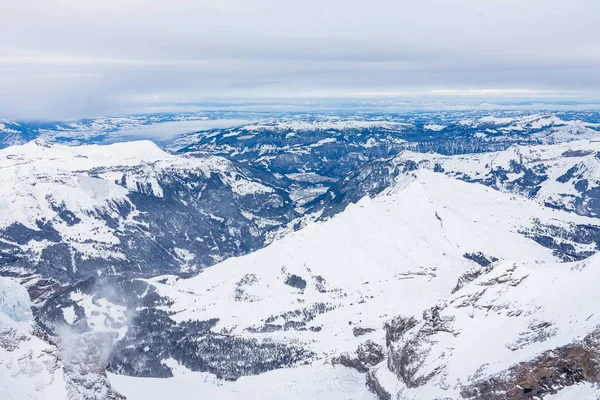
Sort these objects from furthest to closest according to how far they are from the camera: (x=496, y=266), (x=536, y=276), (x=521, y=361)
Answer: (x=496, y=266) → (x=536, y=276) → (x=521, y=361)

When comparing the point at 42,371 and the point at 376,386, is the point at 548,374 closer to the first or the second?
the point at 376,386

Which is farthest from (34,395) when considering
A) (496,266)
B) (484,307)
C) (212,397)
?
(496,266)

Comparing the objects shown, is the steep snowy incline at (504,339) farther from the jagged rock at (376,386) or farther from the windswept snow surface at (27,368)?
the windswept snow surface at (27,368)

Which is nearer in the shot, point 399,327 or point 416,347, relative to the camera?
point 416,347

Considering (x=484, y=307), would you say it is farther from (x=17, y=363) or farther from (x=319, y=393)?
(x=17, y=363)

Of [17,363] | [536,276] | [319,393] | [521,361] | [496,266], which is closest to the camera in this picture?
[521,361]

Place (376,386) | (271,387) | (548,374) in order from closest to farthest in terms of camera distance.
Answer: (548,374)
(376,386)
(271,387)

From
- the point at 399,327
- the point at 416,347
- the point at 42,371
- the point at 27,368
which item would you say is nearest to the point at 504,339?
the point at 416,347

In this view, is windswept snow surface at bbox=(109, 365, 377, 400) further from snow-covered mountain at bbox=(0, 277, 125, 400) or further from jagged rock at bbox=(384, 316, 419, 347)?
snow-covered mountain at bbox=(0, 277, 125, 400)
